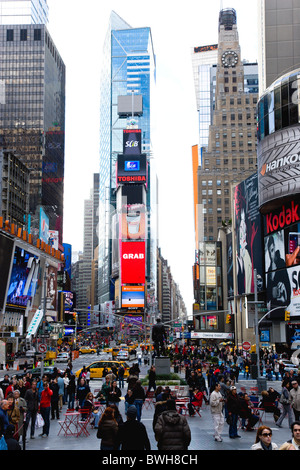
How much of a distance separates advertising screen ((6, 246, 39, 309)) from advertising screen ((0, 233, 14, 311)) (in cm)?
451

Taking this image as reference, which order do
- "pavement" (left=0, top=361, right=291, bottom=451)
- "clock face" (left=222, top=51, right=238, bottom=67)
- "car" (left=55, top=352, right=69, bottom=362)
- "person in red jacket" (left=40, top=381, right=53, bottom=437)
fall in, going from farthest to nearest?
"clock face" (left=222, top=51, right=238, bottom=67)
"car" (left=55, top=352, right=69, bottom=362)
"person in red jacket" (left=40, top=381, right=53, bottom=437)
"pavement" (left=0, top=361, right=291, bottom=451)

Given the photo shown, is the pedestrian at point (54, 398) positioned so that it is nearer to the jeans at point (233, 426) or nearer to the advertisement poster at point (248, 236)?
the jeans at point (233, 426)

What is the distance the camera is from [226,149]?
147m

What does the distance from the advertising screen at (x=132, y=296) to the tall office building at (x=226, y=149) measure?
50852 millimetres

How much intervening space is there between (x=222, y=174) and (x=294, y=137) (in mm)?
84983

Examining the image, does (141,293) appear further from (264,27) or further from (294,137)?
(294,137)

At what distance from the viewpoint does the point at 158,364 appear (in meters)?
32.4

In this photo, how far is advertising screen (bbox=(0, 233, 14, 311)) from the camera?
6669cm

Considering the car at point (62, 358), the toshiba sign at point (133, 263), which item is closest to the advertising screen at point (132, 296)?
the toshiba sign at point (133, 263)

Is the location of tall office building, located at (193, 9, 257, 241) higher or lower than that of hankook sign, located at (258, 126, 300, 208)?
higher

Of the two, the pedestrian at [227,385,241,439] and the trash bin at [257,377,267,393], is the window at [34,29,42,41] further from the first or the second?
the pedestrian at [227,385,241,439]

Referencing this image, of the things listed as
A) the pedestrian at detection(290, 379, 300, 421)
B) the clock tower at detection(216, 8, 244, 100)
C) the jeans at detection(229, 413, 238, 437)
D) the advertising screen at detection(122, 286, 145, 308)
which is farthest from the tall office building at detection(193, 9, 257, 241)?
the jeans at detection(229, 413, 238, 437)

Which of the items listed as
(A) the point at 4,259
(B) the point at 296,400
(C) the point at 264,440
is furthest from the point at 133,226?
(C) the point at 264,440
